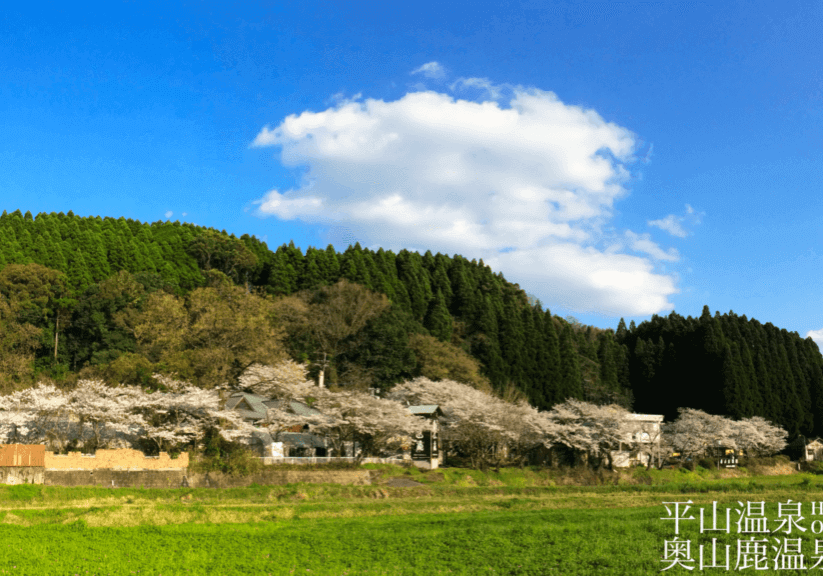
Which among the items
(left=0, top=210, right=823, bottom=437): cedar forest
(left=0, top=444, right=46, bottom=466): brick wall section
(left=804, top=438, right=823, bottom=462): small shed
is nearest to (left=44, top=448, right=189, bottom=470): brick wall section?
(left=0, top=444, right=46, bottom=466): brick wall section

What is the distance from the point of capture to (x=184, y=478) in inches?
1088

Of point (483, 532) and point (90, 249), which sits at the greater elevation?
point (90, 249)

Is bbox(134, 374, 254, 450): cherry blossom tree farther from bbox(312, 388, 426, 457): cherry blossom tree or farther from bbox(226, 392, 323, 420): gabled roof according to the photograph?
bbox(312, 388, 426, 457): cherry blossom tree

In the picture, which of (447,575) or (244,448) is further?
(244,448)

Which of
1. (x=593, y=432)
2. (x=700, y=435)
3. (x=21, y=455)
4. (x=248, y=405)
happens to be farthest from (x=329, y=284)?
(x=21, y=455)

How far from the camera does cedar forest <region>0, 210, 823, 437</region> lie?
38.5 m

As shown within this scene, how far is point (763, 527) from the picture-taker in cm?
1554

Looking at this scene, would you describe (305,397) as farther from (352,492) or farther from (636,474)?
(636,474)

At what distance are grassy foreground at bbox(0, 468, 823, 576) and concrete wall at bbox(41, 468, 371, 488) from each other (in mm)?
1369

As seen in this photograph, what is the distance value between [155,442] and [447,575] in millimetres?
22895

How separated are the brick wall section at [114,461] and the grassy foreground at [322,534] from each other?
2.32m

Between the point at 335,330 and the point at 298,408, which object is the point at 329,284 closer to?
the point at 335,330

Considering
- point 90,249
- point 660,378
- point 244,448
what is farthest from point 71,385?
point 660,378

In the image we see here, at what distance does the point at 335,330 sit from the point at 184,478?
80.2 feet
